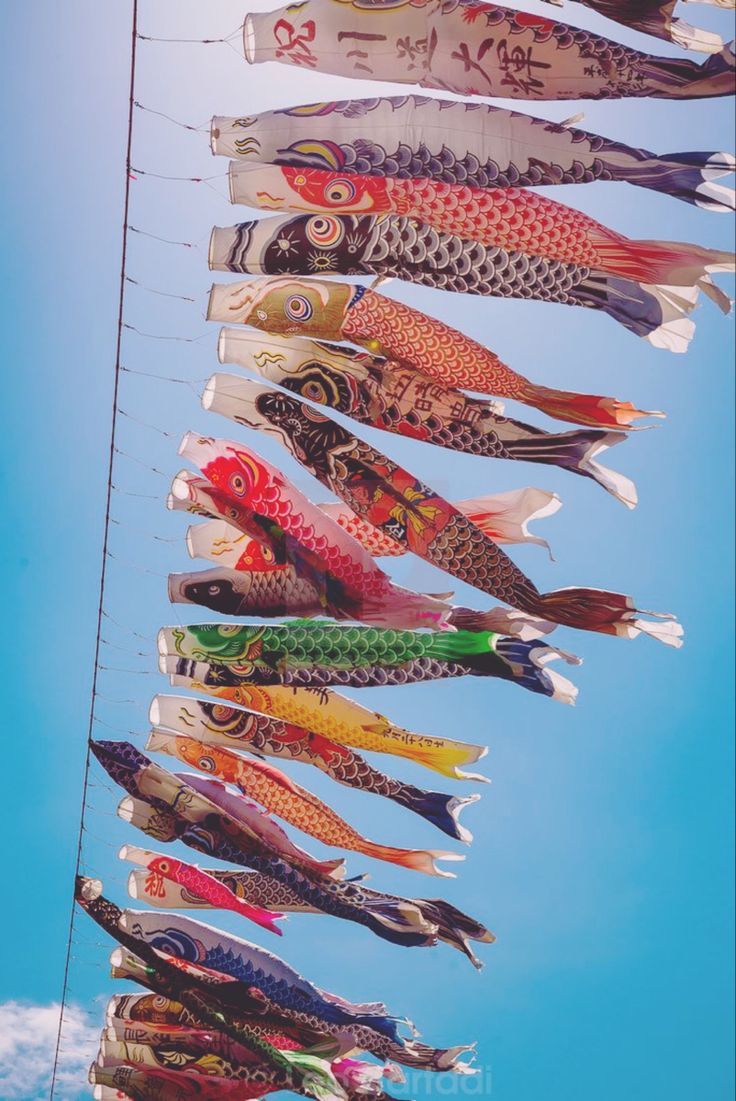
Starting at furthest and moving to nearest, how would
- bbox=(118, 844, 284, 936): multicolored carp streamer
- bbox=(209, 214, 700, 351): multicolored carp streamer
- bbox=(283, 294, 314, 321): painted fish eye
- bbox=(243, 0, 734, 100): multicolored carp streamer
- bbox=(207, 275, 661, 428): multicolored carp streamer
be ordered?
bbox=(118, 844, 284, 936): multicolored carp streamer < bbox=(283, 294, 314, 321): painted fish eye < bbox=(207, 275, 661, 428): multicolored carp streamer < bbox=(209, 214, 700, 351): multicolored carp streamer < bbox=(243, 0, 734, 100): multicolored carp streamer

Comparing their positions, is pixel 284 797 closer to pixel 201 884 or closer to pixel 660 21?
pixel 201 884

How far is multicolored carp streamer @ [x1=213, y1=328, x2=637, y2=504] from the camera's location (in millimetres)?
8586

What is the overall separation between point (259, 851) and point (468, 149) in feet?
17.7

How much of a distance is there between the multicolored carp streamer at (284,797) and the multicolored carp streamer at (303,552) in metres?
1.76

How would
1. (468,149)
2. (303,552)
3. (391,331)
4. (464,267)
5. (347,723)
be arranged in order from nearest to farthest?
(468,149) → (464,267) → (391,331) → (303,552) → (347,723)

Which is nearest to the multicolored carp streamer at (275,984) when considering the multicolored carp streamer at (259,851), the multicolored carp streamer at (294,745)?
the multicolored carp streamer at (259,851)

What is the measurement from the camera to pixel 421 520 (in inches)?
344

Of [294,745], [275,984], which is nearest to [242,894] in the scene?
[275,984]

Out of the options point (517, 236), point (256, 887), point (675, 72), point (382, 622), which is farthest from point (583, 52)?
point (256, 887)

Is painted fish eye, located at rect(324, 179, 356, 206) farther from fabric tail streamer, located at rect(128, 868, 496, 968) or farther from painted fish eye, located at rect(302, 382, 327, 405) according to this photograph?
fabric tail streamer, located at rect(128, 868, 496, 968)

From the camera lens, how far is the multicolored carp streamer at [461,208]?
8250 millimetres

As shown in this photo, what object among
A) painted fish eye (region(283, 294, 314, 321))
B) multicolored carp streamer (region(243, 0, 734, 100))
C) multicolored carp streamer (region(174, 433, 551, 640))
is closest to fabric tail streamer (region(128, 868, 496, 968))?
multicolored carp streamer (region(174, 433, 551, 640))

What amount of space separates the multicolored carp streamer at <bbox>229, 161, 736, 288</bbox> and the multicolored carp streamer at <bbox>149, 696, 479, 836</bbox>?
3.97 meters

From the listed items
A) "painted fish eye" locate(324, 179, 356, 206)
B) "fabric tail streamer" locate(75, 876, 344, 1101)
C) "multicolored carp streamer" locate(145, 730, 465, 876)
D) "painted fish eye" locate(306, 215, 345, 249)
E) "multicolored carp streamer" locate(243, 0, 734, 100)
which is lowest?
"fabric tail streamer" locate(75, 876, 344, 1101)
